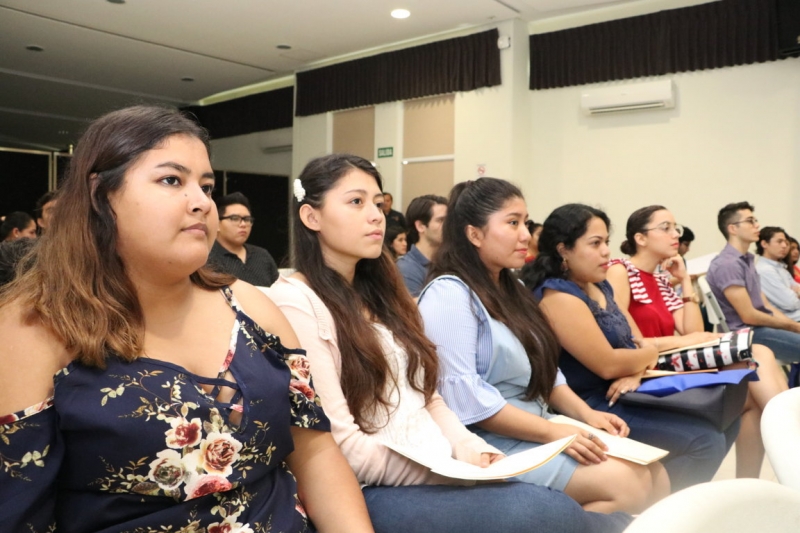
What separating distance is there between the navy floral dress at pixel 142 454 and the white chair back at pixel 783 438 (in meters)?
0.74

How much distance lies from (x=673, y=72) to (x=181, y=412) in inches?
237

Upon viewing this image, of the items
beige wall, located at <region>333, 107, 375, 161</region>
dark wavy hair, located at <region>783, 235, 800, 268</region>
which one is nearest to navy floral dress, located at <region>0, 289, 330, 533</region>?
dark wavy hair, located at <region>783, 235, 800, 268</region>

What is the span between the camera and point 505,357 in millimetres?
1975

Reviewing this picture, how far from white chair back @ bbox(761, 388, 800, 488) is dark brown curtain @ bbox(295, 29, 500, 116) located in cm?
612

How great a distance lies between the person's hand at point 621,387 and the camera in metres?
2.29

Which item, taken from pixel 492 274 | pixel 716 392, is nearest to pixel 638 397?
pixel 716 392

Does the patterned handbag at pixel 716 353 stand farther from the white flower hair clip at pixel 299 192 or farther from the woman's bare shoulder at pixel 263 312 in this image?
the woman's bare shoulder at pixel 263 312

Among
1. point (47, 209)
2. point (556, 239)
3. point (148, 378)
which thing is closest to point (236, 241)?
point (556, 239)

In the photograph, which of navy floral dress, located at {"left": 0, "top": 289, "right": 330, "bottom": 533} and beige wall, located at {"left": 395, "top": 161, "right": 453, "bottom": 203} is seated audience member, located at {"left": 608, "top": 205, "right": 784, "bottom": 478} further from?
beige wall, located at {"left": 395, "top": 161, "right": 453, "bottom": 203}

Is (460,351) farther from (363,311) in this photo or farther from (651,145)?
(651,145)

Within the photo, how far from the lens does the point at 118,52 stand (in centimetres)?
774

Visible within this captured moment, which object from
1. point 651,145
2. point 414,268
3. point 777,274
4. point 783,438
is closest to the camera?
point 783,438

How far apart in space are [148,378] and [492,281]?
136cm

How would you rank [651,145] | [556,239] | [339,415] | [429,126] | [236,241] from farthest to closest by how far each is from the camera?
[429,126], [651,145], [236,241], [556,239], [339,415]
